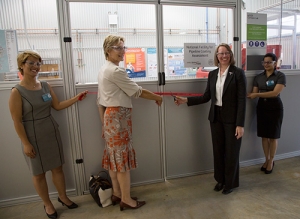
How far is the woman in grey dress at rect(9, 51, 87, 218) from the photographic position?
6.18ft

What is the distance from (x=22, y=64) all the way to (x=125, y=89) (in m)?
0.89

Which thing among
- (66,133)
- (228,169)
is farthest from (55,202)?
(228,169)

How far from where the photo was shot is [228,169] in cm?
240

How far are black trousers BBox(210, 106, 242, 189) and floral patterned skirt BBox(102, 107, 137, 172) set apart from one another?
37.6 inches

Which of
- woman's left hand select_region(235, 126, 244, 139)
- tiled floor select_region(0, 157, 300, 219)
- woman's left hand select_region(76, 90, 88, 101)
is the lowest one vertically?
tiled floor select_region(0, 157, 300, 219)

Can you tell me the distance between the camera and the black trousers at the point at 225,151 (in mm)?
2334

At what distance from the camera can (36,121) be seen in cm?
198

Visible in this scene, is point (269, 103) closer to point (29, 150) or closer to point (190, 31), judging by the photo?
point (190, 31)

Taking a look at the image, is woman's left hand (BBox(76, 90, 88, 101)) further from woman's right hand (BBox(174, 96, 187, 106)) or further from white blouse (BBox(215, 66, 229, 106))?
white blouse (BBox(215, 66, 229, 106))

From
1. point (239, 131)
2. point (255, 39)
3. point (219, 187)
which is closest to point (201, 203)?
point (219, 187)

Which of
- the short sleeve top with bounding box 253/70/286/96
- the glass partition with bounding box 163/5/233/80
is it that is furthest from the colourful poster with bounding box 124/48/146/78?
the short sleeve top with bounding box 253/70/286/96

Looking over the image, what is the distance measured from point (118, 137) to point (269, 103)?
1.92m

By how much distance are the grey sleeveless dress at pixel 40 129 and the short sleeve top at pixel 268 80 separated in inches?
95.0

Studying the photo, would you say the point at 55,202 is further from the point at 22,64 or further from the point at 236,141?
the point at 236,141
